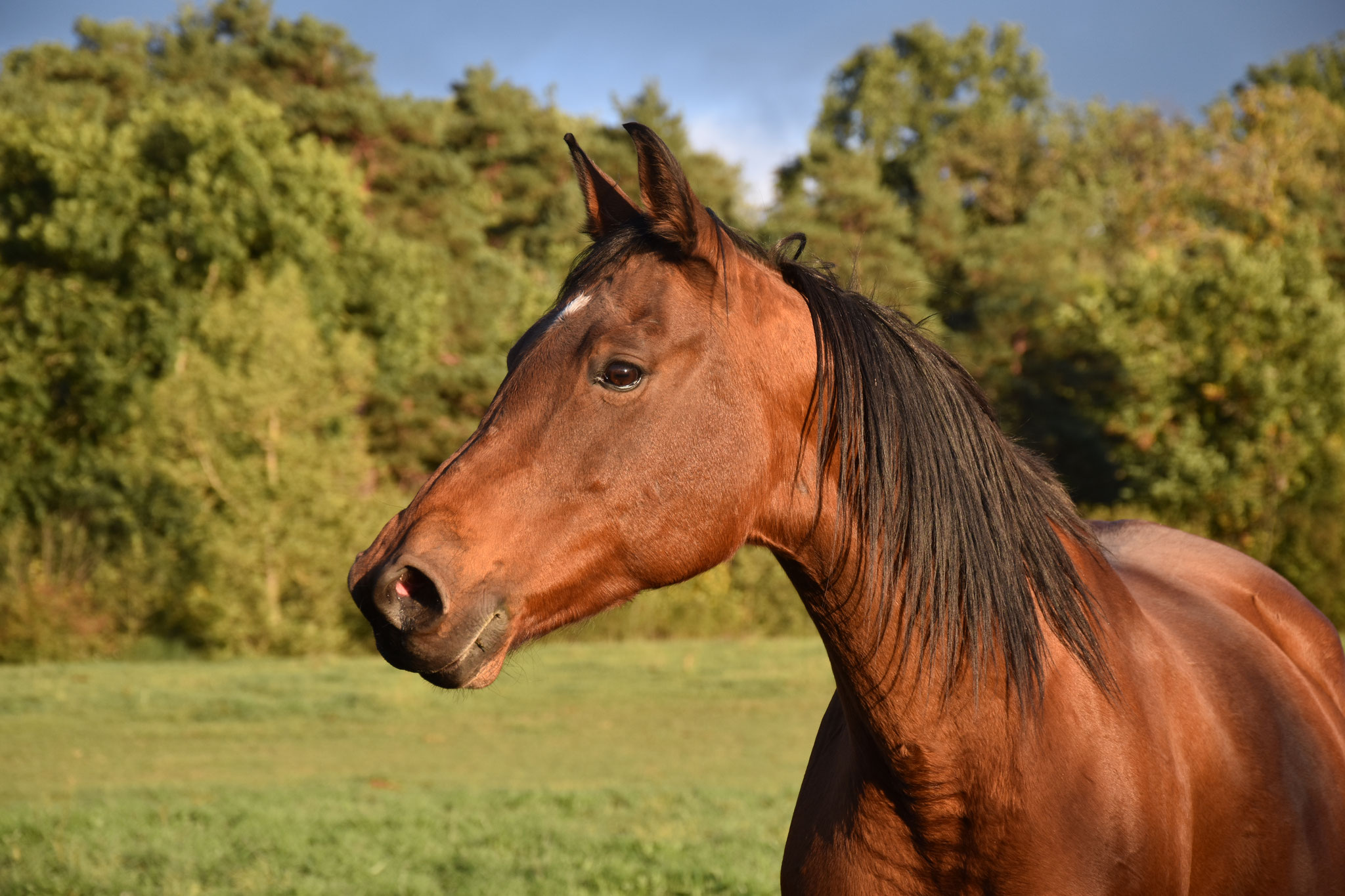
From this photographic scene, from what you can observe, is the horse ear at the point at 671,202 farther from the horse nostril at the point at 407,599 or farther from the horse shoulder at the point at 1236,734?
the horse shoulder at the point at 1236,734

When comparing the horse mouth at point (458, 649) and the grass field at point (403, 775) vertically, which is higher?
the horse mouth at point (458, 649)

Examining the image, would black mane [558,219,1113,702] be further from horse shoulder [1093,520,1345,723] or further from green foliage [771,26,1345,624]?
green foliage [771,26,1345,624]

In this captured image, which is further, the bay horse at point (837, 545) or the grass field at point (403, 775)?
the grass field at point (403, 775)

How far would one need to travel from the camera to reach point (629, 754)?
34.5 feet

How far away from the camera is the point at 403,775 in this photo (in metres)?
9.58

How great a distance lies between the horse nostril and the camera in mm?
1849

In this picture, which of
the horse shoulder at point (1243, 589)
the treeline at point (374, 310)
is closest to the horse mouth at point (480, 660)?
the horse shoulder at point (1243, 589)

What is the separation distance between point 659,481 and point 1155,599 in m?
1.60

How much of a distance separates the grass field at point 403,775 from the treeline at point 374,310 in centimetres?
399

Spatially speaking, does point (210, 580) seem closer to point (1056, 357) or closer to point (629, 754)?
point (629, 754)

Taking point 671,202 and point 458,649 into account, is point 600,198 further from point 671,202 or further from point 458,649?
point 458,649

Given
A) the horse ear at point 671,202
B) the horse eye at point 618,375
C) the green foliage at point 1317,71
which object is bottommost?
the horse eye at point 618,375

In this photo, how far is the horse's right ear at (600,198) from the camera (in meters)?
2.36

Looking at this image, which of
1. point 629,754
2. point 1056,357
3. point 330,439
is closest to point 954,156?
point 1056,357
